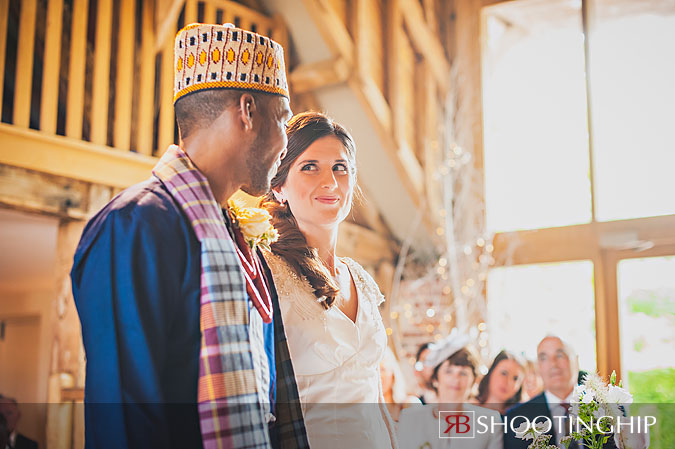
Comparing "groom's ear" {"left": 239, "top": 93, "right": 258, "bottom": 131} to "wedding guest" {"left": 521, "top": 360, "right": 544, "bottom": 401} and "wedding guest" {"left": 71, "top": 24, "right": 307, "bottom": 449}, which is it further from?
"wedding guest" {"left": 521, "top": 360, "right": 544, "bottom": 401}

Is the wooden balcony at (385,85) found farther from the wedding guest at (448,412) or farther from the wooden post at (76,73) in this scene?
the wedding guest at (448,412)

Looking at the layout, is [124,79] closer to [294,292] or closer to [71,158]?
[71,158]

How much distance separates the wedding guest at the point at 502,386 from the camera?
382 cm

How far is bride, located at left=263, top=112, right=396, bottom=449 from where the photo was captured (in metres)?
1.67

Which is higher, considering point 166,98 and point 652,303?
point 166,98

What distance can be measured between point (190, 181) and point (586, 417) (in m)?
1.11

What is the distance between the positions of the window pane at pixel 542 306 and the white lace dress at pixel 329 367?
3.69 m

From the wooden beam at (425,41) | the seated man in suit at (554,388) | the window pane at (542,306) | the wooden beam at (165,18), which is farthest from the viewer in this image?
the wooden beam at (425,41)

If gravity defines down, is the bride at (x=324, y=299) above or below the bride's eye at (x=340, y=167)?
below

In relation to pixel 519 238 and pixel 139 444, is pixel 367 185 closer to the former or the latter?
pixel 519 238

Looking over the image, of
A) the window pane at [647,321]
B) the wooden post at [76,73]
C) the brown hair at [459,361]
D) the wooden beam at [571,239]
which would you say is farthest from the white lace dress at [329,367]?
the wooden beam at [571,239]

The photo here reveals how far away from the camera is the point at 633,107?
206 inches

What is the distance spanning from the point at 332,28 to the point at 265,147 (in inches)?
145

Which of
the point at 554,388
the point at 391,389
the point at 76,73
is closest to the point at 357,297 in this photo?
the point at 554,388
